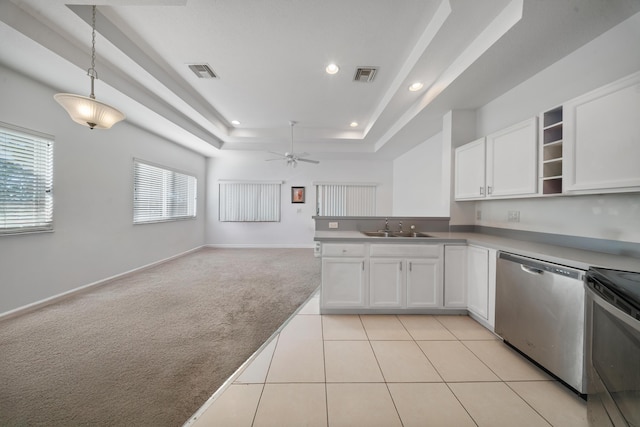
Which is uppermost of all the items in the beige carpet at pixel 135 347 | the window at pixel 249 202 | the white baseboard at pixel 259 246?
the window at pixel 249 202

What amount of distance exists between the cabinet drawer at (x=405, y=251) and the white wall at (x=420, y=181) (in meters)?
0.88

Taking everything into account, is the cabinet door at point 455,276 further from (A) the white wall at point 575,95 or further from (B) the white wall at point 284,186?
(B) the white wall at point 284,186

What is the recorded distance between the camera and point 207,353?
1864 millimetres

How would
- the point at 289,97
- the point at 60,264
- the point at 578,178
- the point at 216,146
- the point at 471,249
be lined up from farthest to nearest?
the point at 216,146 < the point at 289,97 < the point at 60,264 < the point at 471,249 < the point at 578,178

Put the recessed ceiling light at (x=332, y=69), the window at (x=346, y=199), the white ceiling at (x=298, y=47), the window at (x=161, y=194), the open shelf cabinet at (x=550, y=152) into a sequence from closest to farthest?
the white ceiling at (x=298, y=47), the open shelf cabinet at (x=550, y=152), the recessed ceiling light at (x=332, y=69), the window at (x=161, y=194), the window at (x=346, y=199)

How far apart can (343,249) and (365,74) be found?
2.36 metres

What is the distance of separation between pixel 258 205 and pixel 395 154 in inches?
160

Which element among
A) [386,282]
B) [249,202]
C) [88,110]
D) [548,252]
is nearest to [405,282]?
[386,282]

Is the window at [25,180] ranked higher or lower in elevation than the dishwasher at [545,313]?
higher

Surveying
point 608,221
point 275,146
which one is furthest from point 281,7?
point 275,146

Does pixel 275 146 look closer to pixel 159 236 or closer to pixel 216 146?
pixel 216 146

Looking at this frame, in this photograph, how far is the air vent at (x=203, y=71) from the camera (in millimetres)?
2828

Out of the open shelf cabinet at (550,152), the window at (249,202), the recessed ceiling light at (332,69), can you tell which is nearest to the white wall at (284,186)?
the window at (249,202)

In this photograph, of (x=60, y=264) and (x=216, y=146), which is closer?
(x=60, y=264)
